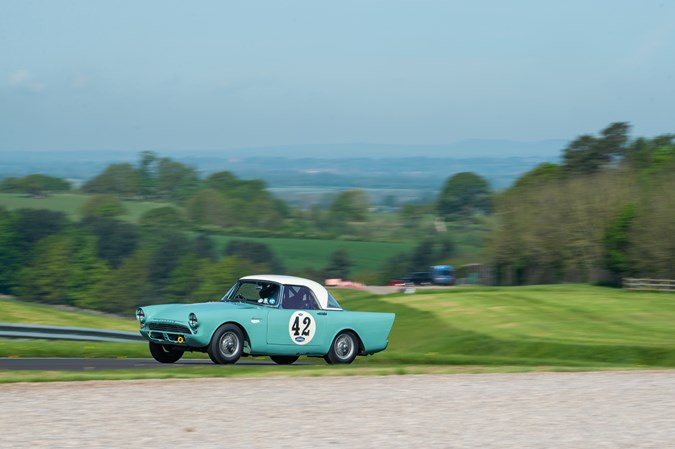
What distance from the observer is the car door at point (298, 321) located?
16.0m

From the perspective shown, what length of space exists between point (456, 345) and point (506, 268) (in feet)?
184

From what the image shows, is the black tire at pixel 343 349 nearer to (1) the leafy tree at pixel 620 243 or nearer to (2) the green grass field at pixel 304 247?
(1) the leafy tree at pixel 620 243

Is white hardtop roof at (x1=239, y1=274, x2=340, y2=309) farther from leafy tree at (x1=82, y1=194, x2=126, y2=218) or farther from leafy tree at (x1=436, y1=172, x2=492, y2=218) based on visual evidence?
leafy tree at (x1=436, y1=172, x2=492, y2=218)

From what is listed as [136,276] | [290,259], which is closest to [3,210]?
[136,276]

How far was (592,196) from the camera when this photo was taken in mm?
79312

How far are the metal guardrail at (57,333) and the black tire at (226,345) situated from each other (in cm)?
1001

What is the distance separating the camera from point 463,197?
172625 millimetres

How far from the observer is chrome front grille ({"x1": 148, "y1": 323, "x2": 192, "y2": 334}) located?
49.5 feet

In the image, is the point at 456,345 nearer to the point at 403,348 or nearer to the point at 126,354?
the point at 403,348

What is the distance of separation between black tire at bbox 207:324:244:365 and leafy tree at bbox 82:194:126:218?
139210mm

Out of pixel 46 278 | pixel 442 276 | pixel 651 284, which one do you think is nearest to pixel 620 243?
pixel 651 284

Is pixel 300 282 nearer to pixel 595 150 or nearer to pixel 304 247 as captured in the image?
pixel 595 150

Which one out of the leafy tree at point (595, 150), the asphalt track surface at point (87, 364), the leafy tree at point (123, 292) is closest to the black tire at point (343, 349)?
the asphalt track surface at point (87, 364)

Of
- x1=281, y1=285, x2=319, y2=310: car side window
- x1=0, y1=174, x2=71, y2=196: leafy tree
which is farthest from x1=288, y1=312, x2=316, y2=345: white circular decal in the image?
x1=0, y1=174, x2=71, y2=196: leafy tree
